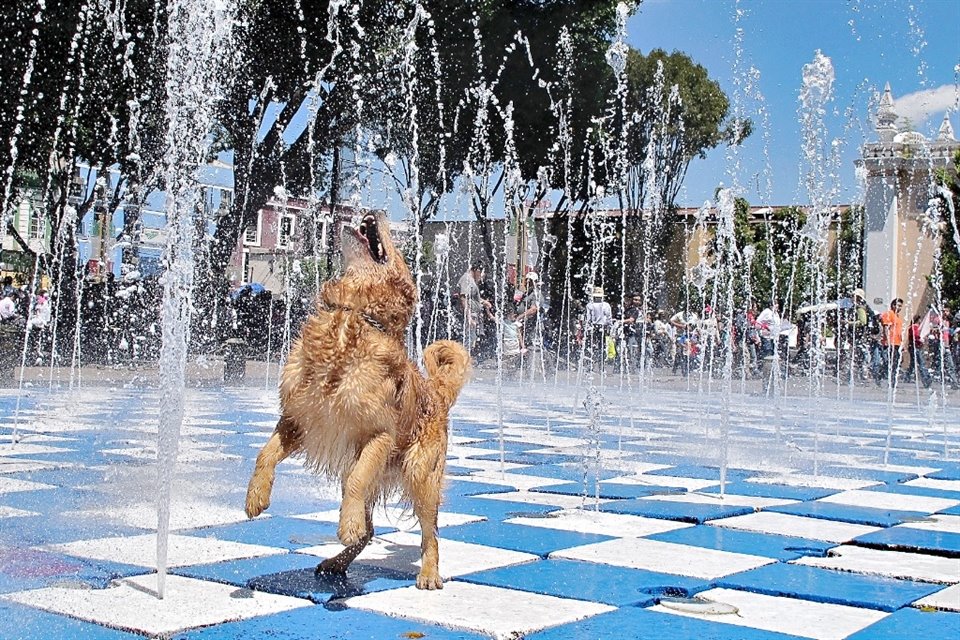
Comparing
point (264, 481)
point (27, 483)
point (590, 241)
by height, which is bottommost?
point (27, 483)

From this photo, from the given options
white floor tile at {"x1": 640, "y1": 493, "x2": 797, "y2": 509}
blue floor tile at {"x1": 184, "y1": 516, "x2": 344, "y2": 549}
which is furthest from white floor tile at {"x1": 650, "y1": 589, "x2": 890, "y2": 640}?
white floor tile at {"x1": 640, "y1": 493, "x2": 797, "y2": 509}

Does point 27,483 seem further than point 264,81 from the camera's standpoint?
No

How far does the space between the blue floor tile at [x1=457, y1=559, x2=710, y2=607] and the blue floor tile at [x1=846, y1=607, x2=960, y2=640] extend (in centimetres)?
66

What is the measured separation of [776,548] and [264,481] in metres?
2.37

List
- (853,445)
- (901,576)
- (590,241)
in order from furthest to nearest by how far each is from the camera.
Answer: (590,241) < (853,445) < (901,576)

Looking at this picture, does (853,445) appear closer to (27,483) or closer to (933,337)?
(27,483)

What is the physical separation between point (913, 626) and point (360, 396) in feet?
6.21

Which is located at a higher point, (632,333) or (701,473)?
(632,333)

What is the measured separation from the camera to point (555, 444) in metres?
8.58

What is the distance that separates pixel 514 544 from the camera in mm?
4500

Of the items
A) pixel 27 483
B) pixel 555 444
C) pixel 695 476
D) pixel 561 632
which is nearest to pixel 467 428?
pixel 555 444

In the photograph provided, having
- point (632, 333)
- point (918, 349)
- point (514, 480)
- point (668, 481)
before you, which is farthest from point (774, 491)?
point (632, 333)

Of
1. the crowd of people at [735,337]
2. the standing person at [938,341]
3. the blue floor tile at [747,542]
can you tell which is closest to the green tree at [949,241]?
the crowd of people at [735,337]

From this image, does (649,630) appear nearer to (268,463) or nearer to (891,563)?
(268,463)
